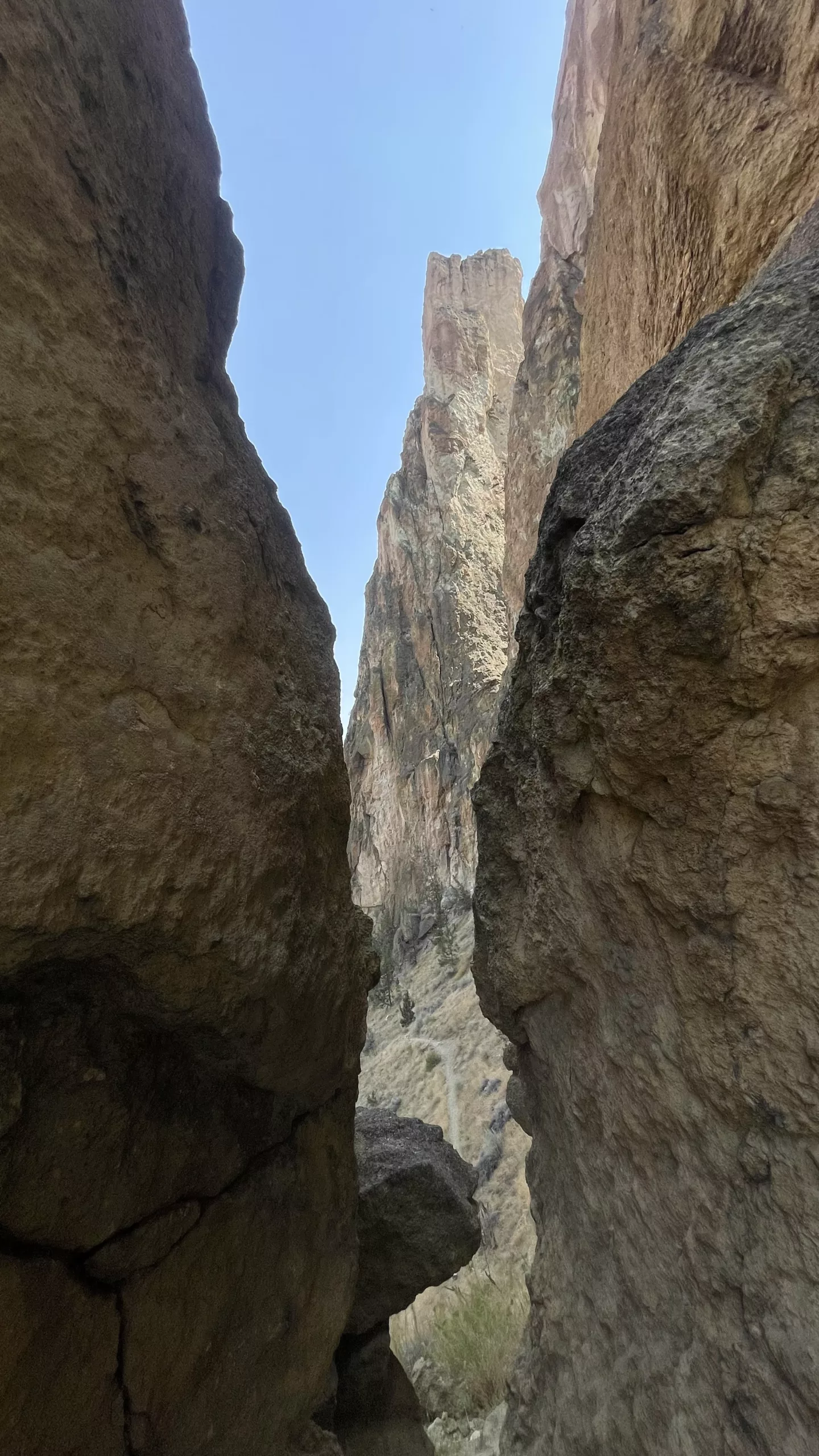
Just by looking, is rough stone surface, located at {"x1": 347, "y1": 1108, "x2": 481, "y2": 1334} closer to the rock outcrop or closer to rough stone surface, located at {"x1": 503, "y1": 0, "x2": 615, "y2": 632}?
the rock outcrop

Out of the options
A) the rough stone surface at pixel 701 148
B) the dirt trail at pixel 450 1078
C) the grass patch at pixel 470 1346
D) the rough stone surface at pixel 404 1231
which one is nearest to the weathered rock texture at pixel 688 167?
the rough stone surface at pixel 701 148

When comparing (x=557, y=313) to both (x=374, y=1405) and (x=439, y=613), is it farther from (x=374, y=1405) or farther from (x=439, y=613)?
(x=374, y=1405)

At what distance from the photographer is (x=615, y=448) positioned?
89.3 inches

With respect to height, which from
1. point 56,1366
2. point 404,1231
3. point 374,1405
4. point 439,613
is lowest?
point 374,1405

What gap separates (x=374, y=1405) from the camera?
3.33m

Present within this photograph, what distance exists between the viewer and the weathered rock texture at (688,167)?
3.10m

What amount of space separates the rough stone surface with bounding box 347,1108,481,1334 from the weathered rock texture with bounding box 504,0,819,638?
16.1 ft

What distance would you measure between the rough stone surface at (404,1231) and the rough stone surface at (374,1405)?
0.30ft

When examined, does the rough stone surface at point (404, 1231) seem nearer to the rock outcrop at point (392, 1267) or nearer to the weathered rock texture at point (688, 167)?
the rock outcrop at point (392, 1267)

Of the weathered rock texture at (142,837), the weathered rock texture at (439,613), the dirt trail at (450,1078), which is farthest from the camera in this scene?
the weathered rock texture at (439,613)

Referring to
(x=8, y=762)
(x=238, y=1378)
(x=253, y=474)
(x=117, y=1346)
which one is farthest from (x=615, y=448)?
(x=238, y=1378)

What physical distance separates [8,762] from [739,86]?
448 cm

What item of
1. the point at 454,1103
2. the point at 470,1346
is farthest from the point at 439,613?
the point at 470,1346

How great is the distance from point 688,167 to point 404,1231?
586cm
